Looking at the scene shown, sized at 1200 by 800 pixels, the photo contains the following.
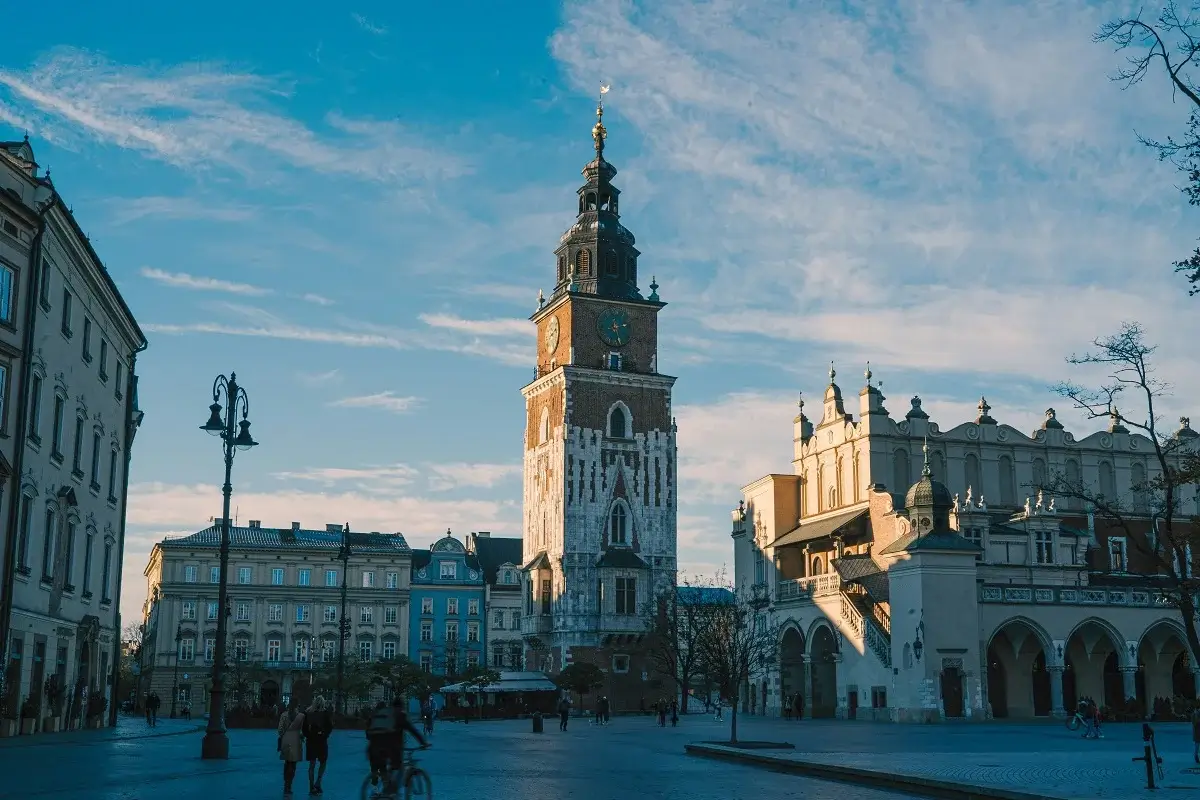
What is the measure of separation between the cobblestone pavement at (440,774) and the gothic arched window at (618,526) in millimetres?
55064

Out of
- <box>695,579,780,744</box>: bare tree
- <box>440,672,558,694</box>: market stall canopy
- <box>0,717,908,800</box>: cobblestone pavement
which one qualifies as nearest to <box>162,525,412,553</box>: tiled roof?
<box>440,672,558,694</box>: market stall canopy

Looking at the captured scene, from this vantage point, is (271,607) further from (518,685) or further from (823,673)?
(823,673)

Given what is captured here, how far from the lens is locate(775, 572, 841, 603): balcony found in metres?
64.5

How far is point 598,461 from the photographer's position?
95625mm

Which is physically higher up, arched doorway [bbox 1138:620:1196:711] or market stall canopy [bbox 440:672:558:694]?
arched doorway [bbox 1138:620:1196:711]

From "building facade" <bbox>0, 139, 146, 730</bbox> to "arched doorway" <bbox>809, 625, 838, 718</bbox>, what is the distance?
1331 inches

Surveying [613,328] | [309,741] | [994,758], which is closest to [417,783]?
[309,741]

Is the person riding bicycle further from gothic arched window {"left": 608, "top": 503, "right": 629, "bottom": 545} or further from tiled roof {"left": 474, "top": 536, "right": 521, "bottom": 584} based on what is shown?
tiled roof {"left": 474, "top": 536, "right": 521, "bottom": 584}

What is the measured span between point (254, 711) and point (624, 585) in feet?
118

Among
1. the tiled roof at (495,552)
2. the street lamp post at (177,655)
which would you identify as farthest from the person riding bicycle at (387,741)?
the tiled roof at (495,552)

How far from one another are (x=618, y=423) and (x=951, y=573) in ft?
139

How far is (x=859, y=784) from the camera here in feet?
81.6

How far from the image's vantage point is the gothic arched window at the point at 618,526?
9512 cm

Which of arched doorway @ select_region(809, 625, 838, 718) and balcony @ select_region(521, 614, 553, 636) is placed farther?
balcony @ select_region(521, 614, 553, 636)
